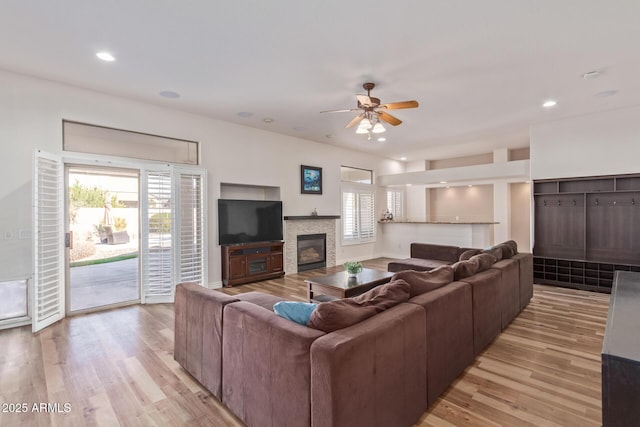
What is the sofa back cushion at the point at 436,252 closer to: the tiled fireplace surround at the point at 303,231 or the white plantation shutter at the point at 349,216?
the tiled fireplace surround at the point at 303,231

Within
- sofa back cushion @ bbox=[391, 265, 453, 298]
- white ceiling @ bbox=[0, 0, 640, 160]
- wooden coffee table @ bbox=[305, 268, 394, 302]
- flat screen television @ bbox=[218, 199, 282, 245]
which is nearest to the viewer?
sofa back cushion @ bbox=[391, 265, 453, 298]

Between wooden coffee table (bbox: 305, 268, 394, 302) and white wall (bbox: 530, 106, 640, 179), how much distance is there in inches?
160

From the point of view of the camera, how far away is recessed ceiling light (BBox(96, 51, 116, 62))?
3.26m

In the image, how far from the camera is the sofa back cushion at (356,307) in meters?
1.68

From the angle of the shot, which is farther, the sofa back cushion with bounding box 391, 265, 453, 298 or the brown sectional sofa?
the sofa back cushion with bounding box 391, 265, 453, 298

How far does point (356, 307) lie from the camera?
1.88 metres

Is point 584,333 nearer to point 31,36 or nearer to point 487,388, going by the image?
point 487,388

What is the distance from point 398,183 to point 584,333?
5.93m

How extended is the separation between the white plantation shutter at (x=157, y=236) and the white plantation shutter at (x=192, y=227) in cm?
15

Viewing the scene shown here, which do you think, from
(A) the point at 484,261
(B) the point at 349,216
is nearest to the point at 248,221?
(B) the point at 349,216

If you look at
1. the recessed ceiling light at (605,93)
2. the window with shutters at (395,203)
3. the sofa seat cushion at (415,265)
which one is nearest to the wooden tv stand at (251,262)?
the sofa seat cushion at (415,265)

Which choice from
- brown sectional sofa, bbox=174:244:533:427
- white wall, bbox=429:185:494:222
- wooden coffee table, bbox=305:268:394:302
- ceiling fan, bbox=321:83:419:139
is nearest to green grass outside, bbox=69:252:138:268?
brown sectional sofa, bbox=174:244:533:427

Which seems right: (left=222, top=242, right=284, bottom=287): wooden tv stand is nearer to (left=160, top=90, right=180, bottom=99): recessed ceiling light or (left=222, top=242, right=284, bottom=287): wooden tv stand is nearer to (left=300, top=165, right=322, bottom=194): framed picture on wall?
(left=300, top=165, right=322, bottom=194): framed picture on wall

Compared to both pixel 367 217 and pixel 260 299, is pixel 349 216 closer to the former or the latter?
pixel 367 217
